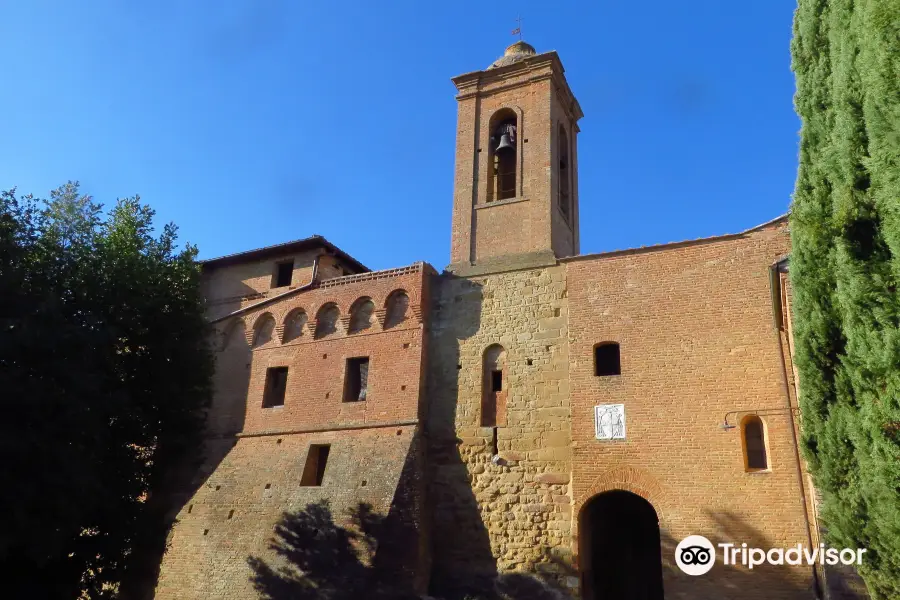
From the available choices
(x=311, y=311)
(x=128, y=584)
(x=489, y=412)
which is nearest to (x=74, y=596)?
(x=128, y=584)

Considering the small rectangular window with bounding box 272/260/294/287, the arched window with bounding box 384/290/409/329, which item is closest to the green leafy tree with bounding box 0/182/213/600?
the small rectangular window with bounding box 272/260/294/287

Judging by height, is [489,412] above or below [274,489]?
above

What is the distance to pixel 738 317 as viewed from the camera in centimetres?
1235

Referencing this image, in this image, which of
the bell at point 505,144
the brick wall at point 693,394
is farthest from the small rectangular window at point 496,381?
the bell at point 505,144

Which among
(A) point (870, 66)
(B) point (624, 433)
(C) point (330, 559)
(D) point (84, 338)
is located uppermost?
(A) point (870, 66)

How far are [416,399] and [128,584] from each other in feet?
25.2

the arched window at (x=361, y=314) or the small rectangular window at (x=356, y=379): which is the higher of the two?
the arched window at (x=361, y=314)

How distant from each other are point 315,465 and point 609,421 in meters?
6.53

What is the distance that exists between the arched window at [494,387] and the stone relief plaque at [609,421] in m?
2.02

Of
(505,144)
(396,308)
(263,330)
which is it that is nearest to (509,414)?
(396,308)

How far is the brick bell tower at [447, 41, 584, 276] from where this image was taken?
51.2ft

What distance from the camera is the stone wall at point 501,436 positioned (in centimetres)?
1290

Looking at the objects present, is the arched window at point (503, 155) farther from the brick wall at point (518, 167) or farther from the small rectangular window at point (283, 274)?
the small rectangular window at point (283, 274)

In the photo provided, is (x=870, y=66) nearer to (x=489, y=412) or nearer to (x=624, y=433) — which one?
(x=624, y=433)
